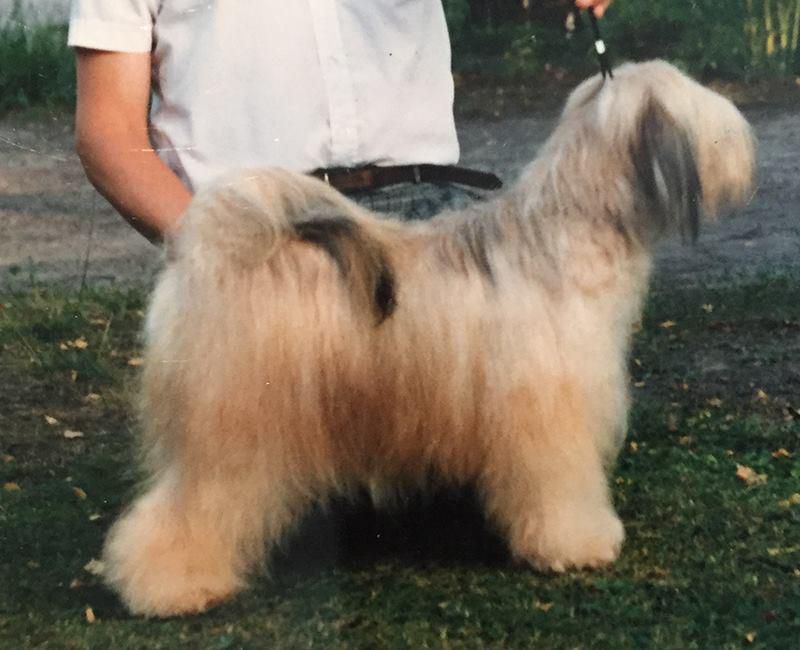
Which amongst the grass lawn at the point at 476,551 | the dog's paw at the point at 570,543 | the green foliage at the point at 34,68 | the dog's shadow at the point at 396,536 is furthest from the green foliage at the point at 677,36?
the dog's paw at the point at 570,543

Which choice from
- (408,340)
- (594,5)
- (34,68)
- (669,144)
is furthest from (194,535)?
(34,68)

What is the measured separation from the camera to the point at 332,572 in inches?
119

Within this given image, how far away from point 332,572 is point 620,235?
925mm

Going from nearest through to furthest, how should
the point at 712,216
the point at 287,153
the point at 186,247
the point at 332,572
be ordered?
the point at 186,247, the point at 712,216, the point at 332,572, the point at 287,153

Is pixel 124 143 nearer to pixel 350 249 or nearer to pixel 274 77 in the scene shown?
pixel 274 77

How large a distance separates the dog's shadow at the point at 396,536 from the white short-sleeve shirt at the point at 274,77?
78 centimetres

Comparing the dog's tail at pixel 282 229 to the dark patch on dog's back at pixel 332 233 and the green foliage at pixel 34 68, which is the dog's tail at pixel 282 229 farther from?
the green foliage at pixel 34 68

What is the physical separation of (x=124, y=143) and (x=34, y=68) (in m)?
3.70

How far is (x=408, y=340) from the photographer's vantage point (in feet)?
8.92

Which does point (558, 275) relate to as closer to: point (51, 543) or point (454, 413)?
point (454, 413)


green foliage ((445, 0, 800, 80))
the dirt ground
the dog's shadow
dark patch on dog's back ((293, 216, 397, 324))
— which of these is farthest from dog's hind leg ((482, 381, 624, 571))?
green foliage ((445, 0, 800, 80))

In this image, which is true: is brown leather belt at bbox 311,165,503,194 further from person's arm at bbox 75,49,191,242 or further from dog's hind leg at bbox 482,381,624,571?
dog's hind leg at bbox 482,381,624,571

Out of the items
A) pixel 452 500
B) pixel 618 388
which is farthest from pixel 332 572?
pixel 618 388

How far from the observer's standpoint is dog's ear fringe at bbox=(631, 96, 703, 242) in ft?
8.94
